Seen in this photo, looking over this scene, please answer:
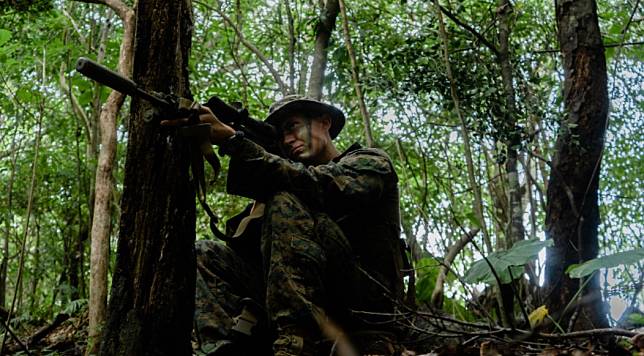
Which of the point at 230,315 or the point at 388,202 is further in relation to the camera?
the point at 388,202

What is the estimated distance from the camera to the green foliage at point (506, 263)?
348cm

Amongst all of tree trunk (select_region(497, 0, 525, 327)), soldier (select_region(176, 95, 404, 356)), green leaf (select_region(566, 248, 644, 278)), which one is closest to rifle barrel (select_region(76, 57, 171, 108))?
soldier (select_region(176, 95, 404, 356))

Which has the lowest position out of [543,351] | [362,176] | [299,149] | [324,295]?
[543,351]

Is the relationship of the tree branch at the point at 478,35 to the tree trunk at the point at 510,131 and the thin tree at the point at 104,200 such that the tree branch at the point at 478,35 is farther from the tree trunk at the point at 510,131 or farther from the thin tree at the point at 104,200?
the thin tree at the point at 104,200

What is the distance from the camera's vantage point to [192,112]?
8.77 feet

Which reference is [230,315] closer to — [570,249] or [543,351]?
[543,351]

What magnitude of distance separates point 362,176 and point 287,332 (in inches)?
37.5

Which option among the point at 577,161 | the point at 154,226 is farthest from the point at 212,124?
the point at 577,161

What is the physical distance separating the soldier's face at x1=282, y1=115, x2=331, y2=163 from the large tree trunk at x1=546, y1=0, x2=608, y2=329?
1.93 meters

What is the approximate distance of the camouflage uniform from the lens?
10.0 ft

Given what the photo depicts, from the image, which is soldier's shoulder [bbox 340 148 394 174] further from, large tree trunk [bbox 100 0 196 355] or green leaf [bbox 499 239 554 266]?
large tree trunk [bbox 100 0 196 355]

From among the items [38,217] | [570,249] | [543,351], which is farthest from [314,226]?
[38,217]

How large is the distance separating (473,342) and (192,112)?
5.05ft

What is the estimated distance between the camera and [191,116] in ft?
8.75
